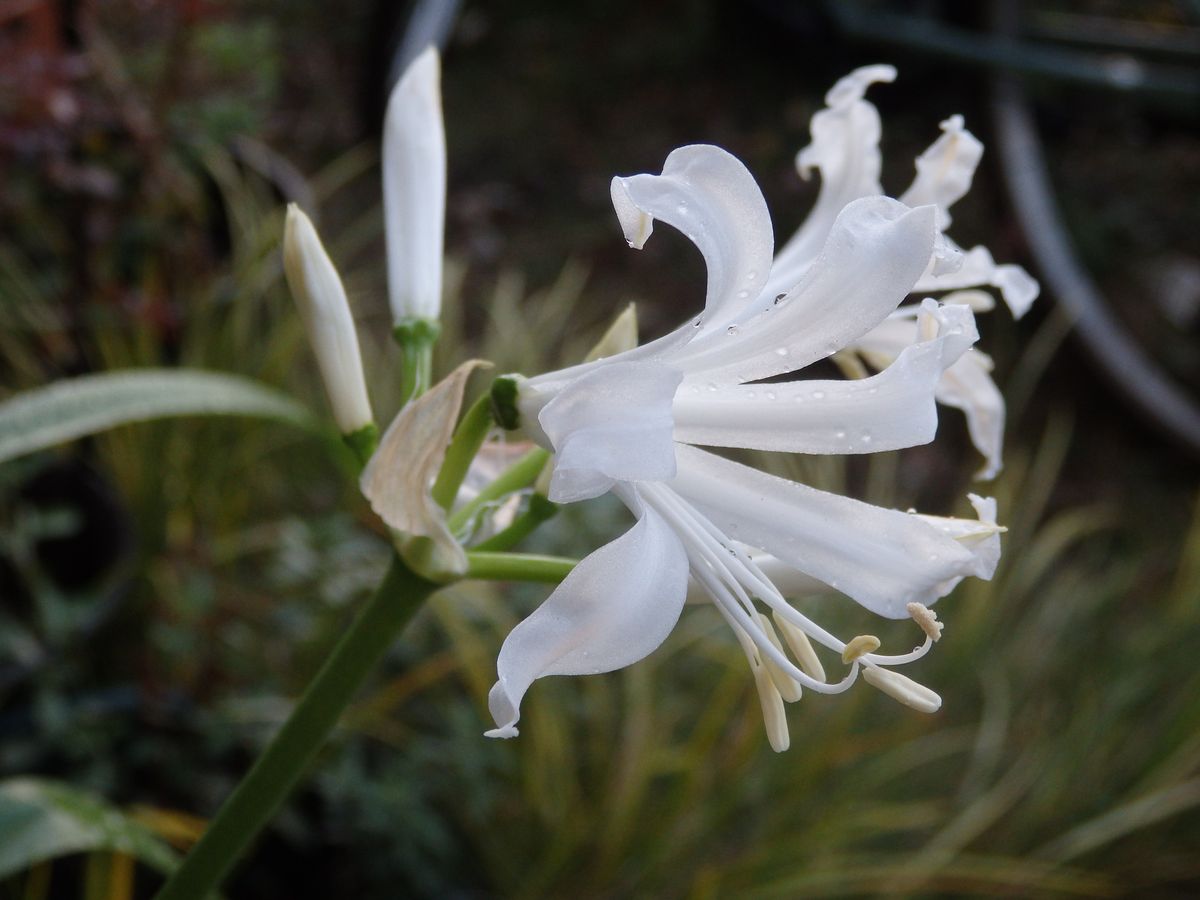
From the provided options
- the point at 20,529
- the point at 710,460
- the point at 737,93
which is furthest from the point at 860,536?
the point at 737,93

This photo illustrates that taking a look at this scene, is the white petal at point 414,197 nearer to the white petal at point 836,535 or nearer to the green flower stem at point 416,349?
the green flower stem at point 416,349

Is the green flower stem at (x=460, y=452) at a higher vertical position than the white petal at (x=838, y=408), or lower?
lower

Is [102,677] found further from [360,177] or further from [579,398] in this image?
[360,177]

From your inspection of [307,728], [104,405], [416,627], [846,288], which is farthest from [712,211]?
[416,627]

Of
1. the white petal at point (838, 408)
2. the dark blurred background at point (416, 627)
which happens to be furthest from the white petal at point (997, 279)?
the dark blurred background at point (416, 627)

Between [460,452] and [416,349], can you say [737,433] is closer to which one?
[460,452]

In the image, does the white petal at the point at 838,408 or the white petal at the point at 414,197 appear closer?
the white petal at the point at 838,408
